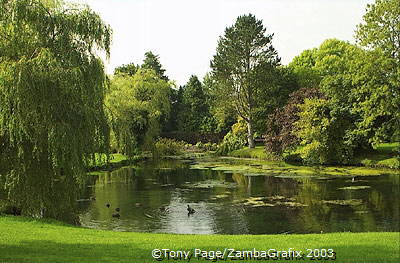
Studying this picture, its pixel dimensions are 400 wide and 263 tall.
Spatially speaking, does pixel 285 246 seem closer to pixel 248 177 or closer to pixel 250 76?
pixel 248 177

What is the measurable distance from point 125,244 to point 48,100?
17.1 ft

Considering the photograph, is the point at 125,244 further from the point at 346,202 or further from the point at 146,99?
the point at 146,99

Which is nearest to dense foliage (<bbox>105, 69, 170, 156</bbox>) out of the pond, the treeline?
the treeline

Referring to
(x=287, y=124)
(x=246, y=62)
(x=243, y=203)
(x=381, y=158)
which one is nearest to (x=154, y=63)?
(x=246, y=62)

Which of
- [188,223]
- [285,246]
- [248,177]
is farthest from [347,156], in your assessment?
[285,246]

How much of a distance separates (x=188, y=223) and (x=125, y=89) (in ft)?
126

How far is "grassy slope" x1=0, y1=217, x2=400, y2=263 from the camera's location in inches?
466

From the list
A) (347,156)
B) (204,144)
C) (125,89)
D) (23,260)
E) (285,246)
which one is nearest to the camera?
(23,260)

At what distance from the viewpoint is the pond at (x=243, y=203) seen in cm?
2073

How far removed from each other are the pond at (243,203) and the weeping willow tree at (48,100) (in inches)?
298

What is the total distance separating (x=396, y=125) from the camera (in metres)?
40.4

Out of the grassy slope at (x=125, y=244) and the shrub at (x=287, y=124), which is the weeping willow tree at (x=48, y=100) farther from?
the shrub at (x=287, y=124)

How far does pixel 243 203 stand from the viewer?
26.6 m

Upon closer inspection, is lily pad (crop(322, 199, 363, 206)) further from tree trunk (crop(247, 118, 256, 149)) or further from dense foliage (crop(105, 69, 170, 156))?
tree trunk (crop(247, 118, 256, 149))
